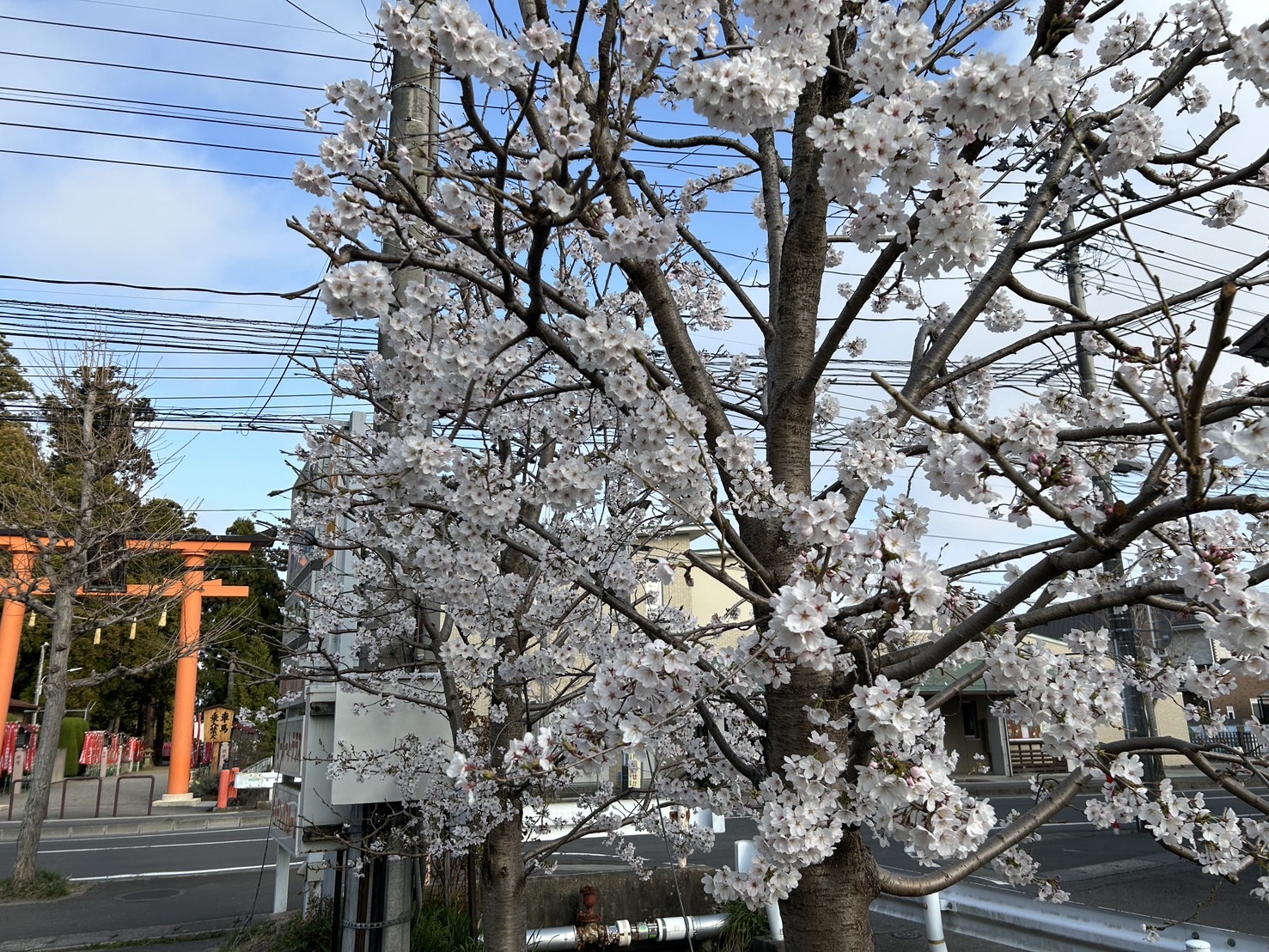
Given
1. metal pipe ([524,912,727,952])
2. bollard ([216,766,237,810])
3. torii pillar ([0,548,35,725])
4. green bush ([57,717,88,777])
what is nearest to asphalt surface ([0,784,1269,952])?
bollard ([216,766,237,810])

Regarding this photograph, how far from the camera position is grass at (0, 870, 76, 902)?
8.55 meters

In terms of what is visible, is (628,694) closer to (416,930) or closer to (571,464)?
(571,464)

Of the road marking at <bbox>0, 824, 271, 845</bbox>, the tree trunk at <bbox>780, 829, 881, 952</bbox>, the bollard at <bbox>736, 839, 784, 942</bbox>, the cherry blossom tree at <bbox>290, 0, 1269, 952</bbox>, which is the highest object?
the cherry blossom tree at <bbox>290, 0, 1269, 952</bbox>

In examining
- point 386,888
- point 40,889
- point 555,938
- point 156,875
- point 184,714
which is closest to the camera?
point 386,888

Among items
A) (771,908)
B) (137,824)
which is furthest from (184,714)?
(771,908)

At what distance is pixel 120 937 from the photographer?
6930 millimetres

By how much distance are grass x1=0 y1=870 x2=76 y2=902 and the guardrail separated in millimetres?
9432

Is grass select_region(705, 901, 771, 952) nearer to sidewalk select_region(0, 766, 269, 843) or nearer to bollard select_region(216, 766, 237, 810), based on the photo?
sidewalk select_region(0, 766, 269, 843)

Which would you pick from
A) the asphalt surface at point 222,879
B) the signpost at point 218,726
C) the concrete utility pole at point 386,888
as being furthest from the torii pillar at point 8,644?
the concrete utility pole at point 386,888

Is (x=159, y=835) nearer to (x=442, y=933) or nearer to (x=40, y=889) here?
(x=40, y=889)

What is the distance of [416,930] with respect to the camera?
538 centimetres

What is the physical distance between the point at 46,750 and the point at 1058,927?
35.0 feet

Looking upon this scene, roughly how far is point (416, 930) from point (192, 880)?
259 inches

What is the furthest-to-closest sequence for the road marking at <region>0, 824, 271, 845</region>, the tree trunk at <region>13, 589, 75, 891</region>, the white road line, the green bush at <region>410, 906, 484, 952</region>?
the road marking at <region>0, 824, 271, 845</region> → the white road line → the tree trunk at <region>13, 589, 75, 891</region> → the green bush at <region>410, 906, 484, 952</region>
